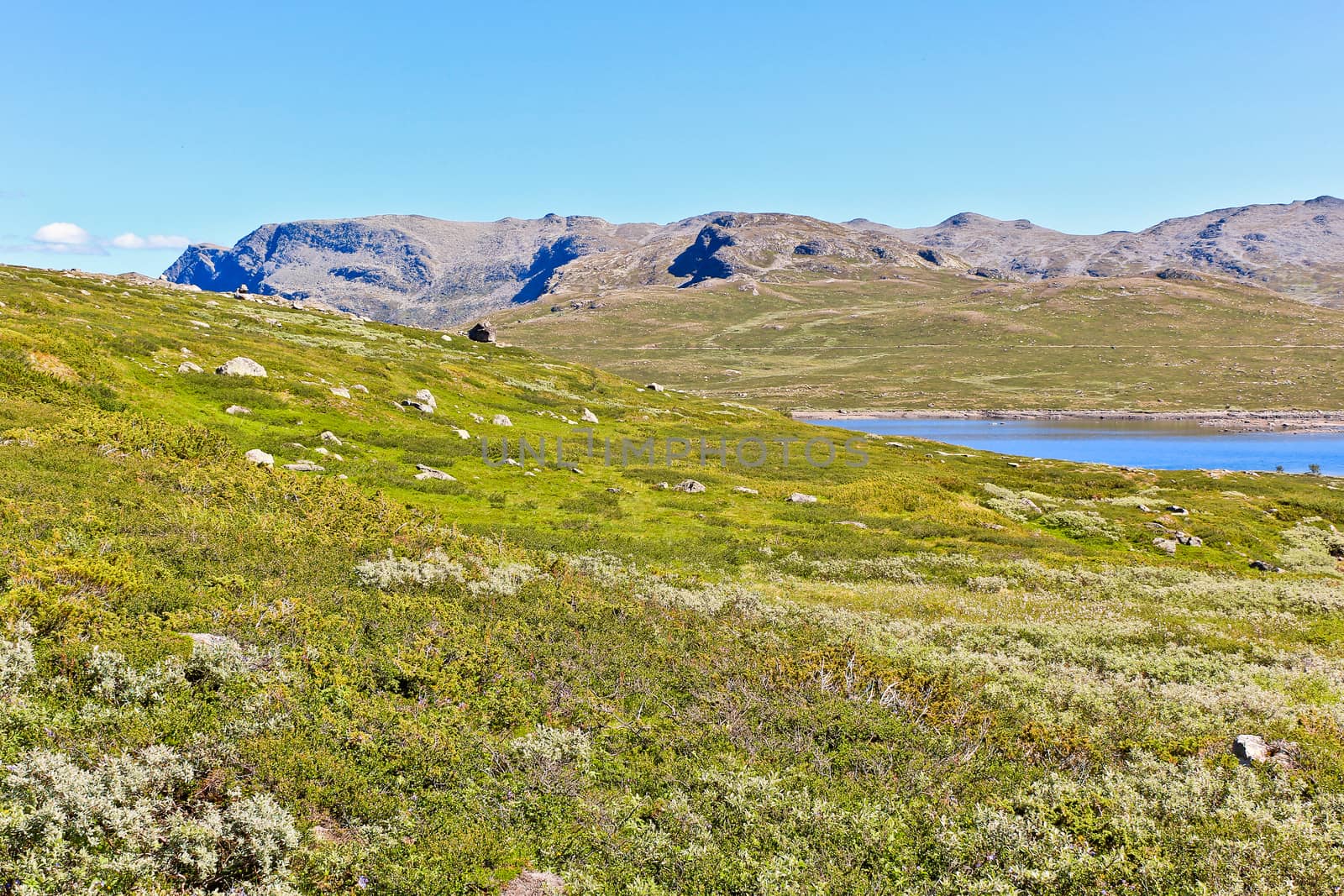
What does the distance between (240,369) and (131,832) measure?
131 feet

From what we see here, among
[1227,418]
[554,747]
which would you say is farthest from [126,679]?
[1227,418]

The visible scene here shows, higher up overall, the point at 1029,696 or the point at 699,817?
the point at 699,817

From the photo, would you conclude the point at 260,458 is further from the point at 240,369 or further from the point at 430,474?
the point at 240,369

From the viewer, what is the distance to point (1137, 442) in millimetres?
141875

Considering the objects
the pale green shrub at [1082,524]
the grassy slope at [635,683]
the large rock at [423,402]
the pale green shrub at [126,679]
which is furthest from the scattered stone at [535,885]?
the large rock at [423,402]

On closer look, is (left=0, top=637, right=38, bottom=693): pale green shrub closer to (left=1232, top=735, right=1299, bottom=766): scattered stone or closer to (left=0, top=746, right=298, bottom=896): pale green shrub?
(left=0, top=746, right=298, bottom=896): pale green shrub

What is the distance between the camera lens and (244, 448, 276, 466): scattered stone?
2547cm

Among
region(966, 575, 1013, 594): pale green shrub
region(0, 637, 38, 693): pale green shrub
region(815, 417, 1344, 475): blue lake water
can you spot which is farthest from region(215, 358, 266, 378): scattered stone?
region(815, 417, 1344, 475): blue lake water

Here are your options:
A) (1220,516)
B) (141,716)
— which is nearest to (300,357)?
(141,716)

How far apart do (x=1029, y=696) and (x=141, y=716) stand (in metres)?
16.0

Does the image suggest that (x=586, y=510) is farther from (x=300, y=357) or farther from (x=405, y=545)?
(x=300, y=357)

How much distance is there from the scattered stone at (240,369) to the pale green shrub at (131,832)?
125 ft

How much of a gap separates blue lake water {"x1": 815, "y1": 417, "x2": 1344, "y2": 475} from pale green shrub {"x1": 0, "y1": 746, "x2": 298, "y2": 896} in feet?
371

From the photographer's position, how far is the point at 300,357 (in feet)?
160
